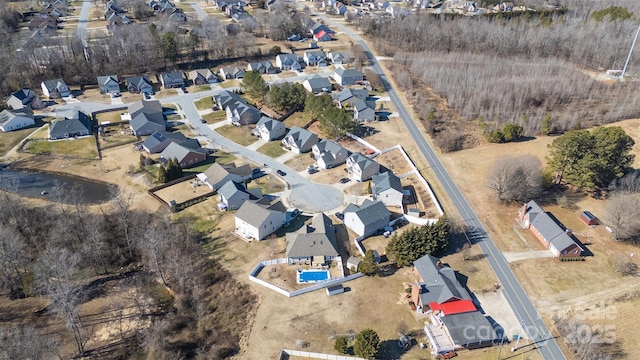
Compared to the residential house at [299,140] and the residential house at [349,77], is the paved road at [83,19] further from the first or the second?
the residential house at [299,140]

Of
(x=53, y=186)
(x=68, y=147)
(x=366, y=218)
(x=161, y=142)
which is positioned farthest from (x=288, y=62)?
(x=366, y=218)

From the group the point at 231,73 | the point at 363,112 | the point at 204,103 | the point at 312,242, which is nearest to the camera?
the point at 312,242

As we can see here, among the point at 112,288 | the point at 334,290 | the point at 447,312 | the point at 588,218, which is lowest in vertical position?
the point at 112,288

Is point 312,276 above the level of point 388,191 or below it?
below

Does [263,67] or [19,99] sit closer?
[19,99]

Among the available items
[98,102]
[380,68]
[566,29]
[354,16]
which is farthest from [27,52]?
[566,29]

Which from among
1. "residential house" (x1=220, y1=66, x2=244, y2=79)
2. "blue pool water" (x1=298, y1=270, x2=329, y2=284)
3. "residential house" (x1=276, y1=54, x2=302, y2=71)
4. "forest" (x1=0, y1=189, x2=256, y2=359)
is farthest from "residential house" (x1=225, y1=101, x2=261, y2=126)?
"blue pool water" (x1=298, y1=270, x2=329, y2=284)

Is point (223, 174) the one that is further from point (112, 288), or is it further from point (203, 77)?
point (203, 77)
